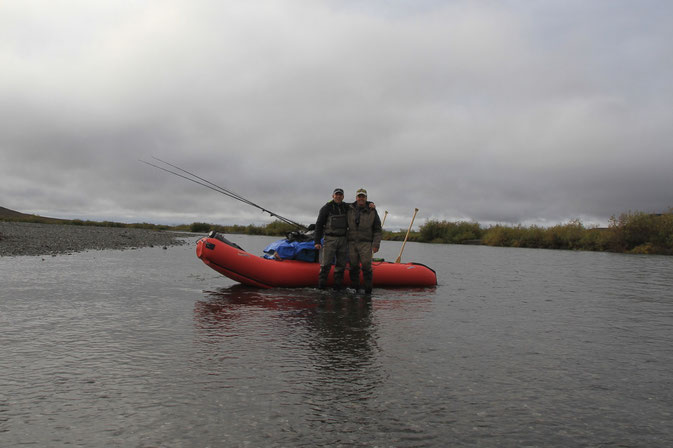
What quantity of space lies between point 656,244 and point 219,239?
36.8 m

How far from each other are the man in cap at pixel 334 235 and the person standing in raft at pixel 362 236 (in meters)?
0.16

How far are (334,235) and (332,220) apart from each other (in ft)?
1.12

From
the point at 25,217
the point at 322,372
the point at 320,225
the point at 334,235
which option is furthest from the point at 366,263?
the point at 25,217

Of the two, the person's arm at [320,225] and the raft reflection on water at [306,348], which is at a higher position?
the person's arm at [320,225]

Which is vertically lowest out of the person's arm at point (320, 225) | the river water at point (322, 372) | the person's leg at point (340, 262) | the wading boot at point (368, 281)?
the river water at point (322, 372)

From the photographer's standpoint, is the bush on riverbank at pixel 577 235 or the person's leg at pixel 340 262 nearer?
the person's leg at pixel 340 262

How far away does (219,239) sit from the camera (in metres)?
10.7

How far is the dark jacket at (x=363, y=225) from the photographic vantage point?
1049 centimetres

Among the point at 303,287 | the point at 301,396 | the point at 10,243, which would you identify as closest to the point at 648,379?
the point at 301,396

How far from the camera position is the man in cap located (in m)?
10.4

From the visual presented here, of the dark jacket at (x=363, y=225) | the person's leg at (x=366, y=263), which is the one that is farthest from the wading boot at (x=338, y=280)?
the dark jacket at (x=363, y=225)

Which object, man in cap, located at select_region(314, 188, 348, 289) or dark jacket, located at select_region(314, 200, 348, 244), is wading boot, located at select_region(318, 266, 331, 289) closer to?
man in cap, located at select_region(314, 188, 348, 289)

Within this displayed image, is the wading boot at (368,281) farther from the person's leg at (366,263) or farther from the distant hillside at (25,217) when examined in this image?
the distant hillside at (25,217)

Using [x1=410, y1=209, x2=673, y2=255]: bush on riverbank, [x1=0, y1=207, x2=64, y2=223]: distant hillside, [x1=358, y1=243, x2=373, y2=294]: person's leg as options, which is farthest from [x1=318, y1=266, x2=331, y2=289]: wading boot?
[x1=0, y1=207, x2=64, y2=223]: distant hillside
